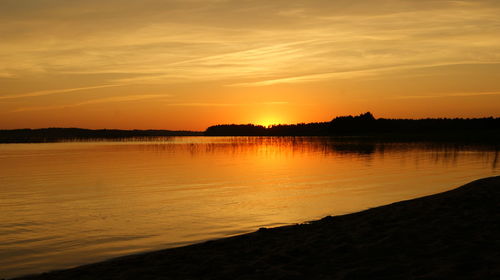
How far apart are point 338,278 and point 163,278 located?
13.1 feet

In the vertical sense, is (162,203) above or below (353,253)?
below

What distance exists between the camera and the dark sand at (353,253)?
9578mm

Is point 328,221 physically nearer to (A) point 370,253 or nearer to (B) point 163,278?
(A) point 370,253

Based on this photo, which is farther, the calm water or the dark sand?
the calm water

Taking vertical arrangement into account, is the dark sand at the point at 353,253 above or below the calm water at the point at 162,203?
above

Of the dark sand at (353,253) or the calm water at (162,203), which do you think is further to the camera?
the calm water at (162,203)

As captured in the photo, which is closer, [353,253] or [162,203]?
[353,253]

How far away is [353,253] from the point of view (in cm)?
1113

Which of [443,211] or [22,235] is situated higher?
[443,211]

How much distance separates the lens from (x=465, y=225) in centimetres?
1258

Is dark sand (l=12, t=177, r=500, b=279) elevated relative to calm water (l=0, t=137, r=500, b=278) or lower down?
elevated

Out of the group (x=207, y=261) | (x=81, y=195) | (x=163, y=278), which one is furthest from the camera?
(x=81, y=195)

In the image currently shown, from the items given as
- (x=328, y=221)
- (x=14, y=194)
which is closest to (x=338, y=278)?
(x=328, y=221)

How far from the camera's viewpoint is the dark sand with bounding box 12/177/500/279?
958cm
